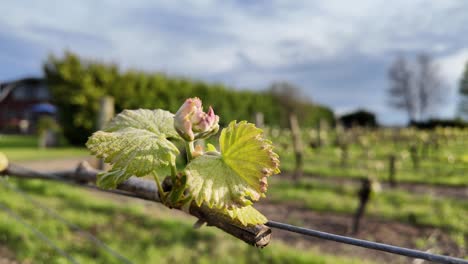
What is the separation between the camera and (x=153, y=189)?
939 mm

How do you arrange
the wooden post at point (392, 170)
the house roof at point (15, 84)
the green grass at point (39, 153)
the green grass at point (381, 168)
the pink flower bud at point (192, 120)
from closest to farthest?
the pink flower bud at point (192, 120) → the wooden post at point (392, 170) → the green grass at point (381, 168) → the green grass at point (39, 153) → the house roof at point (15, 84)

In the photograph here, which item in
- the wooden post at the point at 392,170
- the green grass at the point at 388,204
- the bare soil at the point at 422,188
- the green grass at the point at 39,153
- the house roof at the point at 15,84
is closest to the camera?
the green grass at the point at 388,204

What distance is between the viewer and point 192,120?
2.09 ft

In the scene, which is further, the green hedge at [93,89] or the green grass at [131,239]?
the green hedge at [93,89]

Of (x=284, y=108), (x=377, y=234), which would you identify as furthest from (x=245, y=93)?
(x=377, y=234)

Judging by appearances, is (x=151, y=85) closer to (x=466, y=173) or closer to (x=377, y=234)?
(x=466, y=173)

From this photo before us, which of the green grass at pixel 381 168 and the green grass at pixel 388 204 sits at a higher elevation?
the green grass at pixel 388 204

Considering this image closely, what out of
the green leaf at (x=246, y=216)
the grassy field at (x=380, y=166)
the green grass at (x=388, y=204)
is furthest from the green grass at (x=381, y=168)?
the green leaf at (x=246, y=216)

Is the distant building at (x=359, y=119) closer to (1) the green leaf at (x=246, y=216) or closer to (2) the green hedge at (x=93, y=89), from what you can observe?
(2) the green hedge at (x=93, y=89)

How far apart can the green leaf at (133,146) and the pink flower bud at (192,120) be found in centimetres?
6

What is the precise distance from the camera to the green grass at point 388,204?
5.79 metres

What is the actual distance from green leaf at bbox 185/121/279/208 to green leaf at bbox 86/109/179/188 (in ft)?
0.21

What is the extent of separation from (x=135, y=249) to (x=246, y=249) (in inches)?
49.4

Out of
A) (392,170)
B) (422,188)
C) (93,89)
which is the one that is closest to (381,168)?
(422,188)
